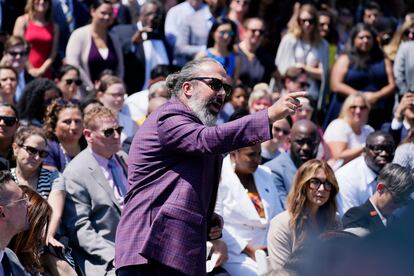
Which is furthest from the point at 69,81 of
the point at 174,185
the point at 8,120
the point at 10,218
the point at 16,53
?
the point at 174,185

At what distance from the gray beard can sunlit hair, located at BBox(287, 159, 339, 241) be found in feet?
8.09

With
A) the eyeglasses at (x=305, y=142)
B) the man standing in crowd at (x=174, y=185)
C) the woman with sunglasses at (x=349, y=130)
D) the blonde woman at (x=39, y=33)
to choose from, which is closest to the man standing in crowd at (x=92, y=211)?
the man standing in crowd at (x=174, y=185)

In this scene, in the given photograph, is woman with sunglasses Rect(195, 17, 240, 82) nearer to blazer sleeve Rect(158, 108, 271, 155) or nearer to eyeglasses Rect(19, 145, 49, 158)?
eyeglasses Rect(19, 145, 49, 158)

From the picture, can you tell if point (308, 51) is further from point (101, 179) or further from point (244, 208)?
point (101, 179)

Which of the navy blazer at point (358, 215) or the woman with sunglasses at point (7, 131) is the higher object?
the woman with sunglasses at point (7, 131)

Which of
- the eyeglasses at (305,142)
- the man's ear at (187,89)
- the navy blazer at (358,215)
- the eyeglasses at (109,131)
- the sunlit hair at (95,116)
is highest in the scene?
the man's ear at (187,89)

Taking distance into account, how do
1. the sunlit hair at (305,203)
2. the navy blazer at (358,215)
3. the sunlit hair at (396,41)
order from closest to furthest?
the navy blazer at (358,215) → the sunlit hair at (305,203) → the sunlit hair at (396,41)

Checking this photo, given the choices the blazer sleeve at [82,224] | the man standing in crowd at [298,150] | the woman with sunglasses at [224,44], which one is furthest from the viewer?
the woman with sunglasses at [224,44]

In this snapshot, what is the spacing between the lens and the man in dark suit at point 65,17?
10.9m

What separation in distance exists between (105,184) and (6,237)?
6.21 ft

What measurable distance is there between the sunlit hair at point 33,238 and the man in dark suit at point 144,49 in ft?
18.2

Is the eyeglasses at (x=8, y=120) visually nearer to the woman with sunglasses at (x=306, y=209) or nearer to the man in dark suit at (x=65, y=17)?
the woman with sunglasses at (x=306, y=209)

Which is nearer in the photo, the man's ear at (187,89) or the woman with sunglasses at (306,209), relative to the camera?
the man's ear at (187,89)

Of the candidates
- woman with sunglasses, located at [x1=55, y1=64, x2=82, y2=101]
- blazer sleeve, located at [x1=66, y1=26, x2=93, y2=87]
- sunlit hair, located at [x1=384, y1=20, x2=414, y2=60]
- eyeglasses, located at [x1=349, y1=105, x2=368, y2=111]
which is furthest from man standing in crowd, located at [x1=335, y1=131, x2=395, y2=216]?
blazer sleeve, located at [x1=66, y1=26, x2=93, y2=87]
